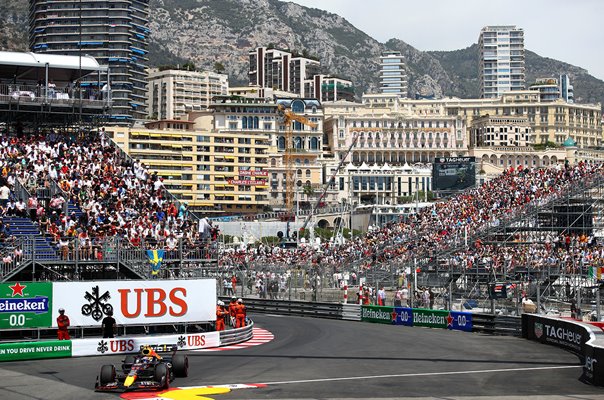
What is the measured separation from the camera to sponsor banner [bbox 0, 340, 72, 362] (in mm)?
29750

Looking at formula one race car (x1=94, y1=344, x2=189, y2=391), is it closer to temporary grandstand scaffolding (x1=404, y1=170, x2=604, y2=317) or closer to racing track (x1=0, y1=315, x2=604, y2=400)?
racing track (x1=0, y1=315, x2=604, y2=400)

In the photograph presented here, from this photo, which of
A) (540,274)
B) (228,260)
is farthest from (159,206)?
(540,274)

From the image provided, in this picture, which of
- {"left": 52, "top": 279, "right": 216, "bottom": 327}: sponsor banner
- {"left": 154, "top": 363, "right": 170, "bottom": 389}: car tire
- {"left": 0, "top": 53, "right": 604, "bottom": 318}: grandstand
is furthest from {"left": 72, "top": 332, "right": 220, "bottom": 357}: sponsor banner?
{"left": 154, "top": 363, "right": 170, "bottom": 389}: car tire

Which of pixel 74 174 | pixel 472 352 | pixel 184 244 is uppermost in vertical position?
pixel 74 174

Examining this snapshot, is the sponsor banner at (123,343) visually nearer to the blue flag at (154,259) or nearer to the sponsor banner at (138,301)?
the sponsor banner at (138,301)

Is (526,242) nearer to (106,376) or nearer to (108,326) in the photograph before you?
(108,326)

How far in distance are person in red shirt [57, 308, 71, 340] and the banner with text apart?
1578 cm

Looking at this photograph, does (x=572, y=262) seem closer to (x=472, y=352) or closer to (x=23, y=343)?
Result: (x=472, y=352)

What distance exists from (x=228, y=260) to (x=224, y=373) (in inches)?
1275

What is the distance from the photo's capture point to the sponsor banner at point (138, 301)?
107 feet

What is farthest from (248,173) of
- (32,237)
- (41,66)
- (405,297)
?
(32,237)

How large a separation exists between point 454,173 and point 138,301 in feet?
312

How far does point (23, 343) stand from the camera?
29922 mm

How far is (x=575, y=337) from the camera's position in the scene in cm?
3016
